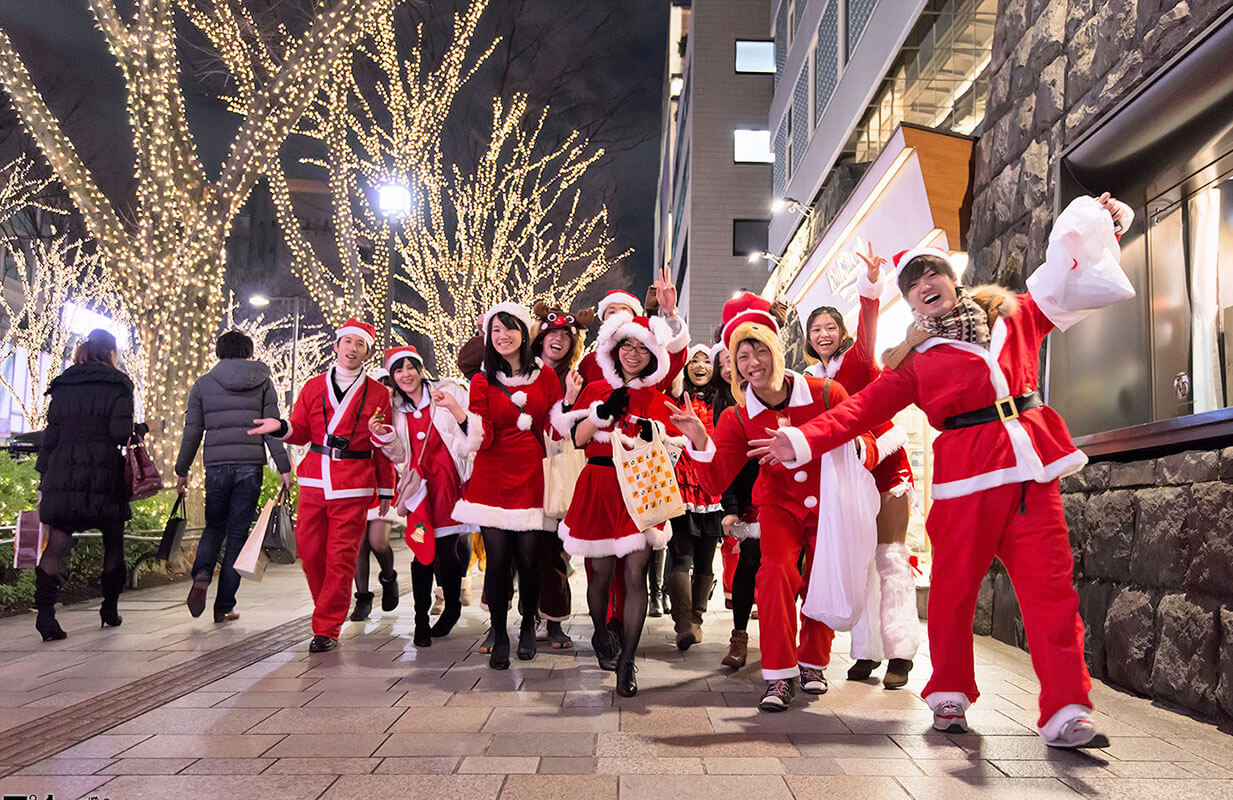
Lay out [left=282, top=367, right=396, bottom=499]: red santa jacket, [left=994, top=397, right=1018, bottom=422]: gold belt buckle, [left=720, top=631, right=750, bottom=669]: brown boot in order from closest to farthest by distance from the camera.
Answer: [left=994, top=397, right=1018, bottom=422]: gold belt buckle, [left=720, top=631, right=750, bottom=669]: brown boot, [left=282, top=367, right=396, bottom=499]: red santa jacket

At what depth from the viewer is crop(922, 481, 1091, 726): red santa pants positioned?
3609 millimetres

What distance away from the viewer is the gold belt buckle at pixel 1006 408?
387 centimetres

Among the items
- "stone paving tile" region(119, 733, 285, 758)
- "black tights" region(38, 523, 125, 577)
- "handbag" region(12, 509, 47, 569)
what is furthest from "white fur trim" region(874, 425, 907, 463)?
"handbag" region(12, 509, 47, 569)

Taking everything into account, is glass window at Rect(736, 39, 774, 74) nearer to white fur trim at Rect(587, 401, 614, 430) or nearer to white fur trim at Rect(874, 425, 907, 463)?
white fur trim at Rect(874, 425, 907, 463)

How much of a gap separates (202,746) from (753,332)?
10.3 feet

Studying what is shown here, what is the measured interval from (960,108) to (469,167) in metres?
11.3

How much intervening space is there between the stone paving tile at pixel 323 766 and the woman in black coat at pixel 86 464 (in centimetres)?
387

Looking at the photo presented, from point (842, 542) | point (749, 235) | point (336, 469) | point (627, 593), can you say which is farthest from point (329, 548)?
point (749, 235)

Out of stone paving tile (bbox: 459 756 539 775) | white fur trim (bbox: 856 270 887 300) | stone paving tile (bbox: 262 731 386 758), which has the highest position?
white fur trim (bbox: 856 270 887 300)

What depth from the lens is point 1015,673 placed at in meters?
5.34

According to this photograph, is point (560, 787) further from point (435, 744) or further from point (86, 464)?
point (86, 464)

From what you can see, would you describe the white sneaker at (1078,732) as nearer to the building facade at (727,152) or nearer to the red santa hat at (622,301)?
the red santa hat at (622,301)

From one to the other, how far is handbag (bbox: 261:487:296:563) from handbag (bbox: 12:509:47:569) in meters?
1.49

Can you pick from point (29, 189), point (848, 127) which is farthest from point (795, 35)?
point (29, 189)
